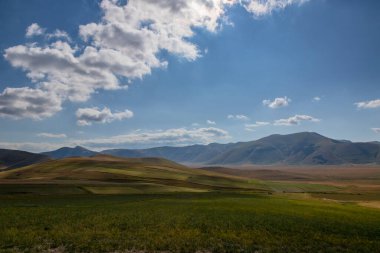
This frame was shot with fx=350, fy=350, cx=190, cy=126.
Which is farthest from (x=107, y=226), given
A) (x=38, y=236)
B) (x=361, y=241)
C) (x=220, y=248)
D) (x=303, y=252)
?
(x=361, y=241)

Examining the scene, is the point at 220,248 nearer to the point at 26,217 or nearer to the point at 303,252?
the point at 303,252

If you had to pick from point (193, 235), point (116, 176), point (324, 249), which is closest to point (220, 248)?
point (193, 235)

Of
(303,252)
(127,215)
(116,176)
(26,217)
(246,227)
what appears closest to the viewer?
(303,252)

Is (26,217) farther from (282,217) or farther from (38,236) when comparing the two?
(282,217)

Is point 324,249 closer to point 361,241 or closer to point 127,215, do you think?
point 361,241

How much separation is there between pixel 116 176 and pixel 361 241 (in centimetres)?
14789

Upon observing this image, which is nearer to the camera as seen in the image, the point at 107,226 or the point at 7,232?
the point at 7,232

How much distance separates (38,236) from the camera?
33.8 meters

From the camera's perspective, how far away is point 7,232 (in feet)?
116

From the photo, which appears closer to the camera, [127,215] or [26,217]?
[26,217]

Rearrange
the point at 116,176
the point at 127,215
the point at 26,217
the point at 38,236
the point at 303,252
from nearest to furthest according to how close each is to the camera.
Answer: the point at 303,252 < the point at 38,236 < the point at 26,217 < the point at 127,215 < the point at 116,176

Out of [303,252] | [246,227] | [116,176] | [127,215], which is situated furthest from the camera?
[116,176]

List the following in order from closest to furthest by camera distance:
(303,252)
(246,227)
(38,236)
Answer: (303,252), (38,236), (246,227)

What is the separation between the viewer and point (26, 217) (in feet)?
152
